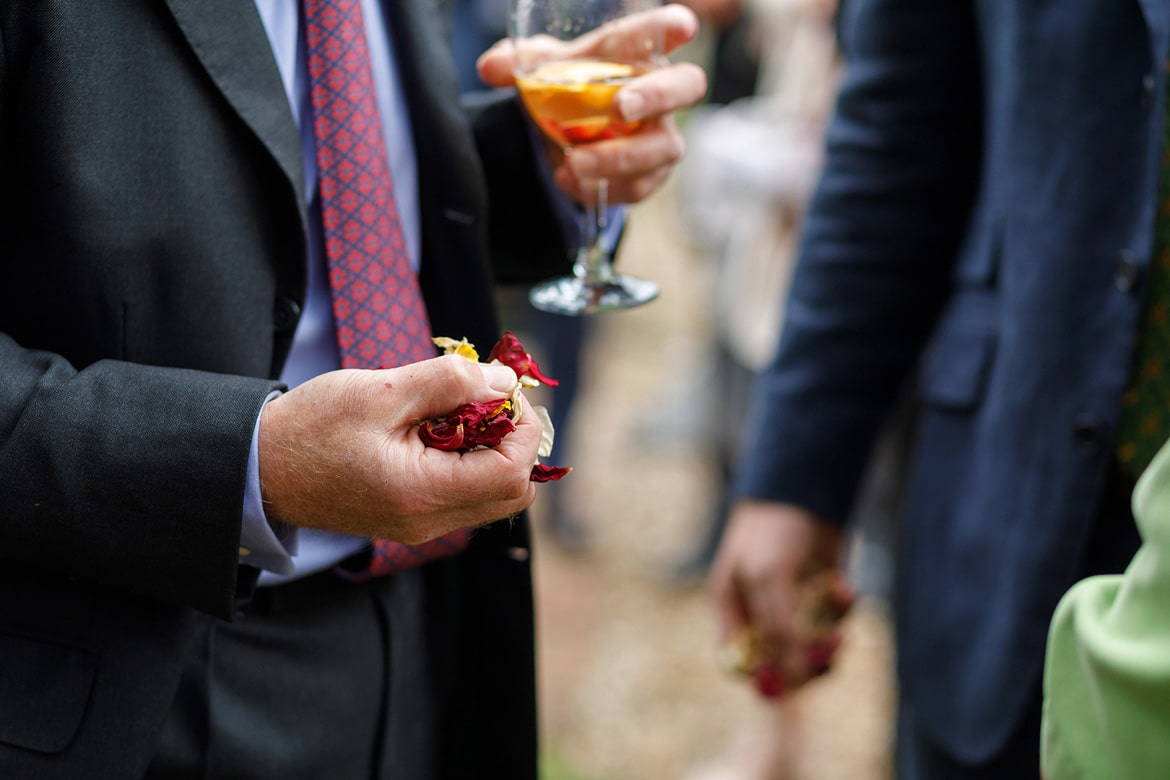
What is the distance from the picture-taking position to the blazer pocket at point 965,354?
75.0 inches

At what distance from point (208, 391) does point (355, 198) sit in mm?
361

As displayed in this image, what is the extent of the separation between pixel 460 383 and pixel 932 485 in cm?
130

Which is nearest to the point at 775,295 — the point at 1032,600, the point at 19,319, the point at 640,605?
the point at 640,605

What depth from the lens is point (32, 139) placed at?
3.78 ft

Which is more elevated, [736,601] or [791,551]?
[791,551]

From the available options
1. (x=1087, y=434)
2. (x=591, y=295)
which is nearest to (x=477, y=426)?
(x=591, y=295)

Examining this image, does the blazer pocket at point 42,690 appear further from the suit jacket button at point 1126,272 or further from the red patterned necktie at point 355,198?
the suit jacket button at point 1126,272

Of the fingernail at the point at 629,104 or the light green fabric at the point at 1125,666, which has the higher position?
the fingernail at the point at 629,104

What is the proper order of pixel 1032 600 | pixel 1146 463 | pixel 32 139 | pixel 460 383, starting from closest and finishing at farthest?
pixel 460 383 → pixel 32 139 → pixel 1146 463 → pixel 1032 600

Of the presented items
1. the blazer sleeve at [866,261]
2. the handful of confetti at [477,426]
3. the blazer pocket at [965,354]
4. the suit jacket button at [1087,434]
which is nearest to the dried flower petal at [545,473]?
the handful of confetti at [477,426]

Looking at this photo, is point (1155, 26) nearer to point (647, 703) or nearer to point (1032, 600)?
point (1032, 600)

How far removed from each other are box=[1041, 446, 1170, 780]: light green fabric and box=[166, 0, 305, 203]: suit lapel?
3.19 ft

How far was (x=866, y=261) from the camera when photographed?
7.10 ft

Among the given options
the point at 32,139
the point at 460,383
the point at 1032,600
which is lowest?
the point at 1032,600
